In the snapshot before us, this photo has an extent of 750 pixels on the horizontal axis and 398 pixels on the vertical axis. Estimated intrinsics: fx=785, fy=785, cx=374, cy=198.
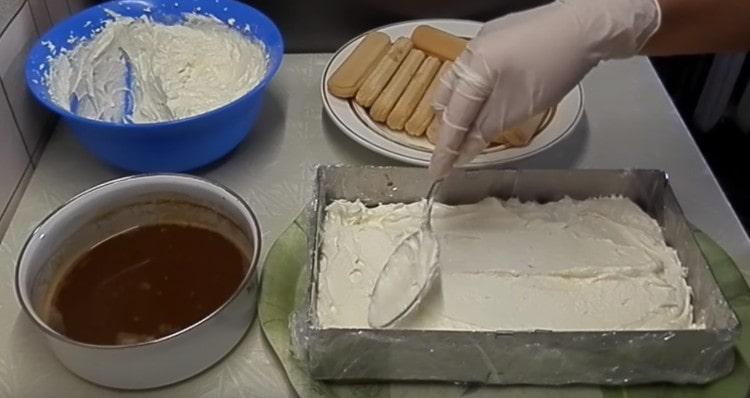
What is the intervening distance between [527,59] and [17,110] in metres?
0.52

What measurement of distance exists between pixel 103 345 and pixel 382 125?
40cm

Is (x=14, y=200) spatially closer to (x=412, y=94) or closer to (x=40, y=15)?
(x=40, y=15)

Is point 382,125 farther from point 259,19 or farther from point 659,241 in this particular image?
point 659,241

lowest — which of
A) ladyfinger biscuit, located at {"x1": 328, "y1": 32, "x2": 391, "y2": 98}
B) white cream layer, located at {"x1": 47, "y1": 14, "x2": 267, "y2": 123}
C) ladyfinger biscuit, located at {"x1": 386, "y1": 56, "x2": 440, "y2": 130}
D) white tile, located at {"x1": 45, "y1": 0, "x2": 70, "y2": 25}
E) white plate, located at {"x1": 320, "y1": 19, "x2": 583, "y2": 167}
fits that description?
white plate, located at {"x1": 320, "y1": 19, "x2": 583, "y2": 167}

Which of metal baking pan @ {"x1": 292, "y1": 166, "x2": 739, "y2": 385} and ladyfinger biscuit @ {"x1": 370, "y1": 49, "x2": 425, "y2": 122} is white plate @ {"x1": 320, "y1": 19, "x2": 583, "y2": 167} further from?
metal baking pan @ {"x1": 292, "y1": 166, "x2": 739, "y2": 385}

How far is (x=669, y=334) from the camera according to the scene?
581 mm

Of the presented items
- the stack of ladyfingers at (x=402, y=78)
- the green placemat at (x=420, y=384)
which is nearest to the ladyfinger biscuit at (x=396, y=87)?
the stack of ladyfingers at (x=402, y=78)

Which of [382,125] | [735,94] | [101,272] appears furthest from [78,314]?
[735,94]

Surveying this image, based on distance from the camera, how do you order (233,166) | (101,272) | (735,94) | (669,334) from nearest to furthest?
1. (669,334)
2. (101,272)
3. (233,166)
4. (735,94)

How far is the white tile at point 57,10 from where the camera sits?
35.6 inches

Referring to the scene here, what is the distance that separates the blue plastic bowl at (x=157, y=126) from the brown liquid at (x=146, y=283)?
0.10 meters

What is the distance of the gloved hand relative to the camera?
26.6 inches

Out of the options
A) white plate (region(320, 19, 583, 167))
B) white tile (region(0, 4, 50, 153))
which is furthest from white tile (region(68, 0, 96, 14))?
white plate (region(320, 19, 583, 167))

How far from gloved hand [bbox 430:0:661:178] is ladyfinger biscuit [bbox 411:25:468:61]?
8.7 inches
